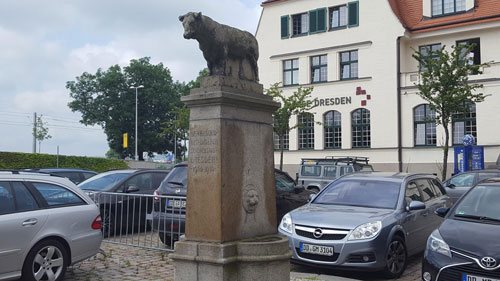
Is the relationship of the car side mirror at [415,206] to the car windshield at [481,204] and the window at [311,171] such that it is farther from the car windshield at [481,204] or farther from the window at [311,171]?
the window at [311,171]

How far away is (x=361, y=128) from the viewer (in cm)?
3334

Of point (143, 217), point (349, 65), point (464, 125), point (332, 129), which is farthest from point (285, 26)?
point (143, 217)

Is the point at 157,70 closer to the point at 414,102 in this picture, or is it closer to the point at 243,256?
the point at 414,102

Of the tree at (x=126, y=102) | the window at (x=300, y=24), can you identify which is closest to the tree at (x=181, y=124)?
the tree at (x=126, y=102)

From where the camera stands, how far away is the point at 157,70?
68.2 metres

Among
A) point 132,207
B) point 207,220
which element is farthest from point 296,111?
point 207,220

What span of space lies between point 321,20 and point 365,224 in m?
28.0

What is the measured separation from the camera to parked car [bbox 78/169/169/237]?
11703mm

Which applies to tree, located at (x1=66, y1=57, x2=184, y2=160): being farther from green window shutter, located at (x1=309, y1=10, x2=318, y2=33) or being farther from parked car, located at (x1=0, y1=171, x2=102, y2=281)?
parked car, located at (x1=0, y1=171, x2=102, y2=281)

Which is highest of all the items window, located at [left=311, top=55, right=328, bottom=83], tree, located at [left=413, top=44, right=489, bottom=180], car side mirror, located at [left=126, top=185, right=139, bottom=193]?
window, located at [left=311, top=55, right=328, bottom=83]

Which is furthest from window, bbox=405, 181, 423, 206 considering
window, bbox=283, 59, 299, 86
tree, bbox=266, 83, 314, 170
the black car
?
window, bbox=283, 59, 299, 86

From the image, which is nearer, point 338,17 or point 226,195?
point 226,195

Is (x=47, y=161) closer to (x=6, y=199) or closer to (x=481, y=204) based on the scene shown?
(x=6, y=199)

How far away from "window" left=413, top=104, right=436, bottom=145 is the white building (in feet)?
0.19
